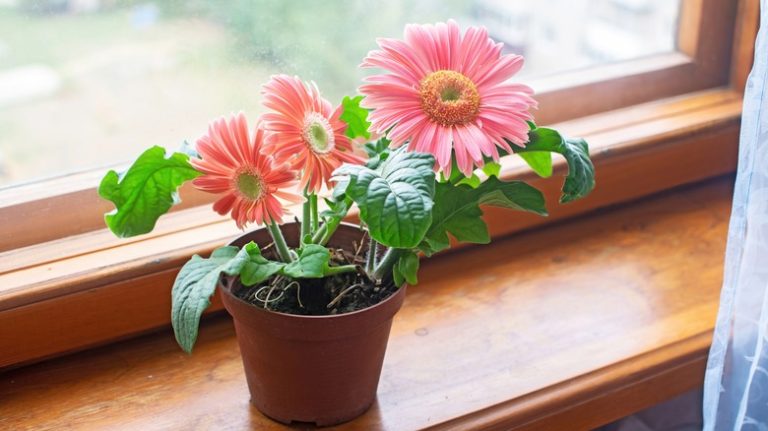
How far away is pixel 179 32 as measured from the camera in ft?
3.45

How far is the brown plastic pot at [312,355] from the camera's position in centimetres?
82

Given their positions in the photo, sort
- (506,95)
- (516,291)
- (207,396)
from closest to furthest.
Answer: (506,95), (207,396), (516,291)

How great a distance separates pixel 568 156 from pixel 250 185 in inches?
11.0

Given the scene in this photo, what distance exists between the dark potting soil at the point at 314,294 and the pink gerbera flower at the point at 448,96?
171mm

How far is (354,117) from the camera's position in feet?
2.86

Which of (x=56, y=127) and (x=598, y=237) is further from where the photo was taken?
(x=598, y=237)

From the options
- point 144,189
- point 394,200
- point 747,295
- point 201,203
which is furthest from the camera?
point 201,203

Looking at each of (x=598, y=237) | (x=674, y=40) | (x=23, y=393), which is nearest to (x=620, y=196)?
(x=598, y=237)

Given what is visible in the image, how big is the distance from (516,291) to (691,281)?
24 cm

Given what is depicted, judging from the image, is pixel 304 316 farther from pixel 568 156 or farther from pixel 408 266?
pixel 568 156

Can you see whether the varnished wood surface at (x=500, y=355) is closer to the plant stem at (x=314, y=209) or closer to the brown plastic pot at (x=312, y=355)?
the brown plastic pot at (x=312, y=355)

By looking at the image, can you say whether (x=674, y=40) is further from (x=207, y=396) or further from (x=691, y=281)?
(x=207, y=396)

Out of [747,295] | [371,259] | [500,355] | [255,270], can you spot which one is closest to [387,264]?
[371,259]

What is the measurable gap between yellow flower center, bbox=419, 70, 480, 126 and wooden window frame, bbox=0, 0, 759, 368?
37 cm
